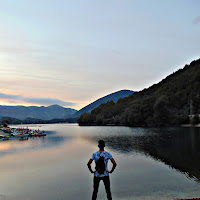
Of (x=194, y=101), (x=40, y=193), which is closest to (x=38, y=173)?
(x=40, y=193)

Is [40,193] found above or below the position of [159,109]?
below

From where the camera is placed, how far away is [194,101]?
7269 inches

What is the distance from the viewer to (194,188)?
17844mm

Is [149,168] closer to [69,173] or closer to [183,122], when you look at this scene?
[69,173]

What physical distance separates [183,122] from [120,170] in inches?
5785

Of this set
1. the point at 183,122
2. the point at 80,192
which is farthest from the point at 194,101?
the point at 80,192

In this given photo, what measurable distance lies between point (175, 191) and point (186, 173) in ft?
22.6

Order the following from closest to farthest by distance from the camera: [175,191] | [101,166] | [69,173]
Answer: [101,166]
[175,191]
[69,173]

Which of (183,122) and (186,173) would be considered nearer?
(186,173)

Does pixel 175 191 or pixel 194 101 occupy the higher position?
pixel 194 101

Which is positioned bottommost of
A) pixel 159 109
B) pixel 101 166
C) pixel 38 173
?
pixel 38 173

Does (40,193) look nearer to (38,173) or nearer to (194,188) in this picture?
(38,173)

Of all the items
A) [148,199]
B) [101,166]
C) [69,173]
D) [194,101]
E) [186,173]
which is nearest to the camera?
[101,166]

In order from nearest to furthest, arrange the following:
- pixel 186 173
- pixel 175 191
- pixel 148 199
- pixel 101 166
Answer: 1. pixel 101 166
2. pixel 148 199
3. pixel 175 191
4. pixel 186 173
